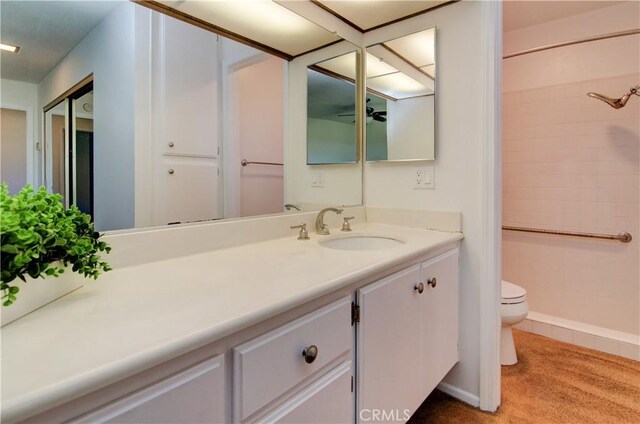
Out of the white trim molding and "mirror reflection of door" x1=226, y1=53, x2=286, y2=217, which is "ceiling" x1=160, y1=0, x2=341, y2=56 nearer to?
"mirror reflection of door" x1=226, y1=53, x2=286, y2=217

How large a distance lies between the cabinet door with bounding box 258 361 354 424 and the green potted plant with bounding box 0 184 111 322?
0.50 metres

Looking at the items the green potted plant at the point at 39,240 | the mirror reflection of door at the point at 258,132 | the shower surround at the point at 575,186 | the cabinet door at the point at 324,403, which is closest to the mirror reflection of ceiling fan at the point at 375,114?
the mirror reflection of door at the point at 258,132

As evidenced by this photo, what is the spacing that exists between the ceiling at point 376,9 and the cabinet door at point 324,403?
5.24 feet

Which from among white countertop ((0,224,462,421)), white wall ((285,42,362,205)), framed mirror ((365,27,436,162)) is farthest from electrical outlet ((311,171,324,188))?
white countertop ((0,224,462,421))

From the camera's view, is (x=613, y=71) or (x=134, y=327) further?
(x=613, y=71)

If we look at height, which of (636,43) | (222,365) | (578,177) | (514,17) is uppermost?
(514,17)

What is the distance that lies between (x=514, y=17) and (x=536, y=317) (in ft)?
6.88

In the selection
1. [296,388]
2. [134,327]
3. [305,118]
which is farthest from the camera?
[305,118]

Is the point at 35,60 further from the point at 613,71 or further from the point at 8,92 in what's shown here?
the point at 613,71

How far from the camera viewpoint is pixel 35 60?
855 mm

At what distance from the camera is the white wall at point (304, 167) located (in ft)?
5.46

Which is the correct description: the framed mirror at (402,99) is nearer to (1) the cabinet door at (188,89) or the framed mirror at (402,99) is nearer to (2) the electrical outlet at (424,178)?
(2) the electrical outlet at (424,178)

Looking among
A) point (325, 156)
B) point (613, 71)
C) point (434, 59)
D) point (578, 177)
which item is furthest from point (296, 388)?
point (613, 71)

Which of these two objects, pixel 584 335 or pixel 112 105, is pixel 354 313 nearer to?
pixel 112 105
